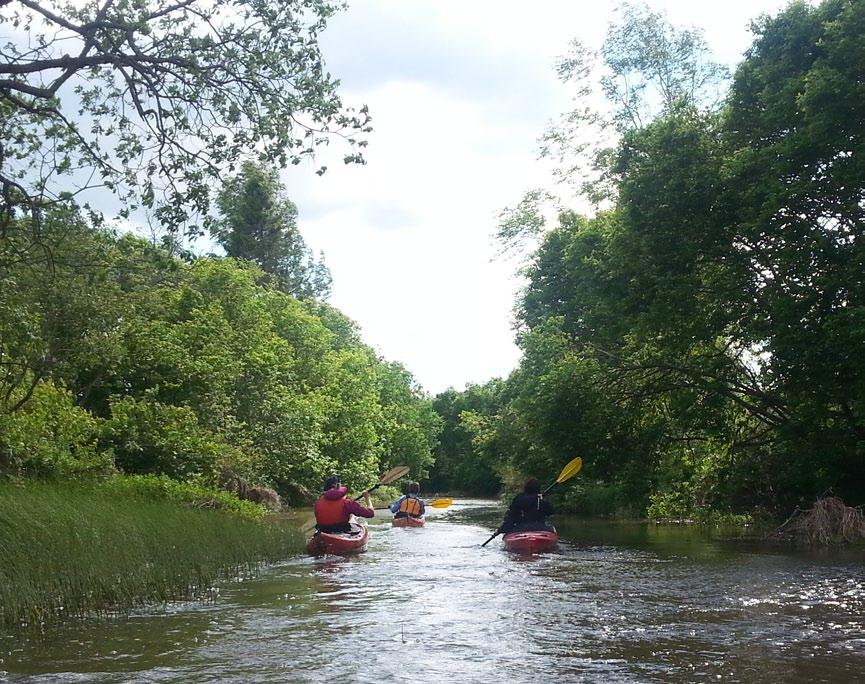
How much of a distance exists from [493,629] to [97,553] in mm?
4150

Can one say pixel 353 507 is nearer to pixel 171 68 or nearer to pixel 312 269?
pixel 171 68

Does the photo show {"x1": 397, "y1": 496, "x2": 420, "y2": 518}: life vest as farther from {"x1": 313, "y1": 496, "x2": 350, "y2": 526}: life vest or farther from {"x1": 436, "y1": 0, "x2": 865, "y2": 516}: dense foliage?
{"x1": 313, "y1": 496, "x2": 350, "y2": 526}: life vest

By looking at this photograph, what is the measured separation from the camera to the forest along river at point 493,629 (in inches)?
249

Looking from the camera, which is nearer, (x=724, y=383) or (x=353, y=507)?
(x=353, y=507)

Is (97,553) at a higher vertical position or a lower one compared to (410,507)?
higher

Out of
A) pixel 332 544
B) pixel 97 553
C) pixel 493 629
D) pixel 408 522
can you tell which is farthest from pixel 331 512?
pixel 408 522

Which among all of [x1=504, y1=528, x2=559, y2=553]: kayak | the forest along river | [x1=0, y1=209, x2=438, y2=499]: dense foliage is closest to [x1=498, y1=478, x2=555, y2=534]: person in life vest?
[x1=504, y1=528, x2=559, y2=553]: kayak

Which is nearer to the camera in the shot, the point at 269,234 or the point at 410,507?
the point at 410,507

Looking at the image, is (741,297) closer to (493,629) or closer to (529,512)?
(529,512)

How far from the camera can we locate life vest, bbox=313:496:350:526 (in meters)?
15.3

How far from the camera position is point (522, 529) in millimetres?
15719

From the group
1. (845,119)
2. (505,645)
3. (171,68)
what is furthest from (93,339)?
(845,119)

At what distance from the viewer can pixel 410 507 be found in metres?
23.2

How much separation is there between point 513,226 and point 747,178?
66.0ft
